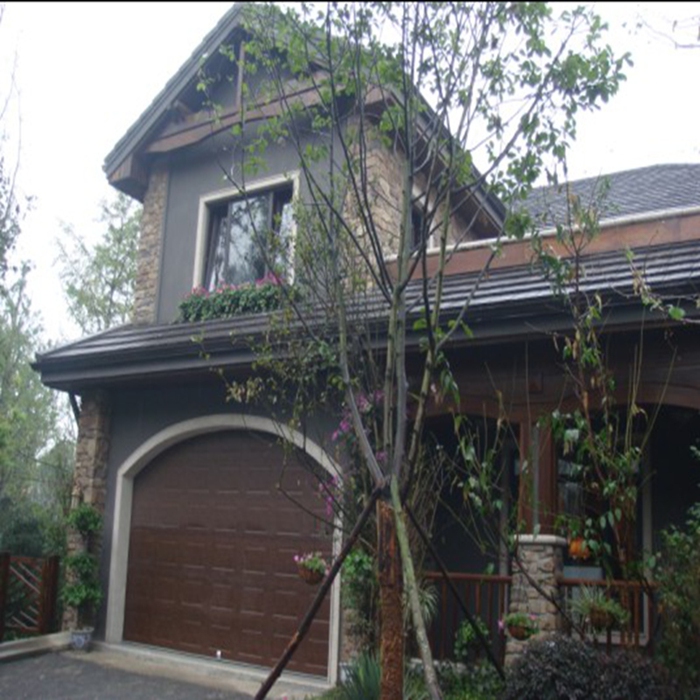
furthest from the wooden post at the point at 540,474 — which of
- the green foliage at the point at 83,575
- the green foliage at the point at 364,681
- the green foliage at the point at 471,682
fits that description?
the green foliage at the point at 83,575

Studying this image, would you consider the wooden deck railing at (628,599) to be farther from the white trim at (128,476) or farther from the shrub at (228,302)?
the shrub at (228,302)

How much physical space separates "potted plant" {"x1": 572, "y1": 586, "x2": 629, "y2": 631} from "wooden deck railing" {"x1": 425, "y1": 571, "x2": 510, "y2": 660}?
1503 millimetres

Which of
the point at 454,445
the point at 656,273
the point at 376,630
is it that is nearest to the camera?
the point at 656,273

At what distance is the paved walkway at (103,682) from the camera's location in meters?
8.63

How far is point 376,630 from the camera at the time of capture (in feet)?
27.0

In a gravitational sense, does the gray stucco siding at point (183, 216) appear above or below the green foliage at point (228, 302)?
above

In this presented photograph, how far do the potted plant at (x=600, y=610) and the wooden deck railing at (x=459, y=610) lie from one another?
150cm

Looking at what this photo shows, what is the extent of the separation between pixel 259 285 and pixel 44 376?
3141 millimetres

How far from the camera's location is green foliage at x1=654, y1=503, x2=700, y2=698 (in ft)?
20.0

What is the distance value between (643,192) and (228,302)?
616 centimetres

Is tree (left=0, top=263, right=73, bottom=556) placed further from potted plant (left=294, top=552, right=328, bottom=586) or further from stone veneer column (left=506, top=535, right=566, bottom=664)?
stone veneer column (left=506, top=535, right=566, bottom=664)

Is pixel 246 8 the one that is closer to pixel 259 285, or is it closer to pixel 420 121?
pixel 420 121

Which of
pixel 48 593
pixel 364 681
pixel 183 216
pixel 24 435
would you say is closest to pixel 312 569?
pixel 364 681

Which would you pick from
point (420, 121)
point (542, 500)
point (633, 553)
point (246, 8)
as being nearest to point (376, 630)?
point (542, 500)
